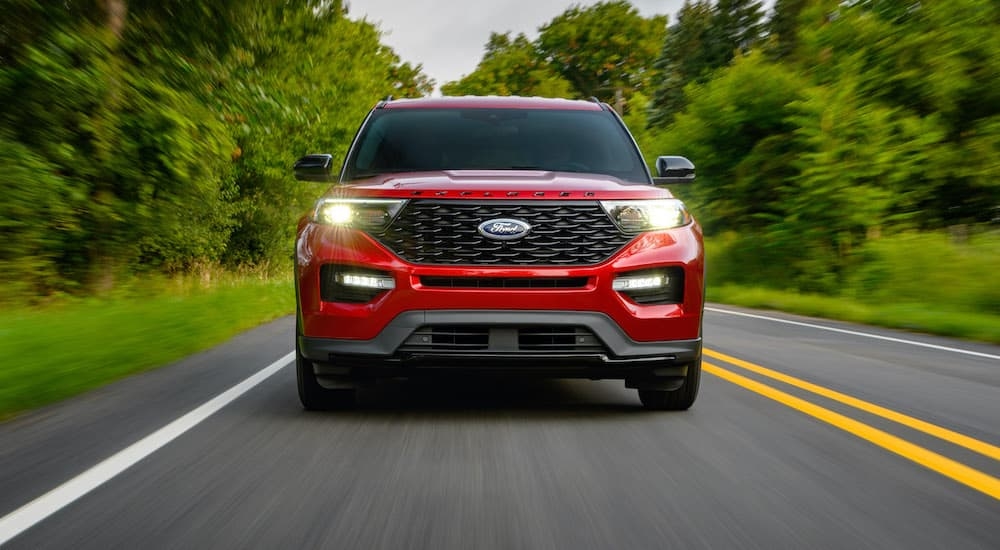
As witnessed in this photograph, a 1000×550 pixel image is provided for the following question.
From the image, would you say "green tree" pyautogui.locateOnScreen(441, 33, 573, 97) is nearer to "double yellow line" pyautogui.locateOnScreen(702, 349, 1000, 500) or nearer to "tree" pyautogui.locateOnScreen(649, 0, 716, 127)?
"tree" pyautogui.locateOnScreen(649, 0, 716, 127)

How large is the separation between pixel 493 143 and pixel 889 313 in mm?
9906

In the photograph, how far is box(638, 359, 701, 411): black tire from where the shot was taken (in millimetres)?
5941

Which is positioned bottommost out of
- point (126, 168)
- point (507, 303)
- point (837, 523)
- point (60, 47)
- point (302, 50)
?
point (837, 523)

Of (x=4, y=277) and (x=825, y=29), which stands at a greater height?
(x=825, y=29)

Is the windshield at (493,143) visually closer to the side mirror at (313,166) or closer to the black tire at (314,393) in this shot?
the side mirror at (313,166)

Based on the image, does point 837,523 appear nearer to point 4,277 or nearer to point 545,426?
point 545,426

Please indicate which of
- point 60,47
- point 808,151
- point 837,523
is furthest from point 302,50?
point 837,523

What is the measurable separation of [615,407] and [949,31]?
63.3 ft

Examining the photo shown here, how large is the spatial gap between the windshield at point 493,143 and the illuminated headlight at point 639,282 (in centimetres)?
109

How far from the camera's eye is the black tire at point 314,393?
584 cm

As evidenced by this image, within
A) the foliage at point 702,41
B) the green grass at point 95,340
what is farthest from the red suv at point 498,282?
the foliage at point 702,41

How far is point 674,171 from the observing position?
691 centimetres

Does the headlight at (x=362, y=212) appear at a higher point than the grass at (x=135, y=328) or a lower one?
higher

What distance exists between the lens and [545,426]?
5.55 meters
